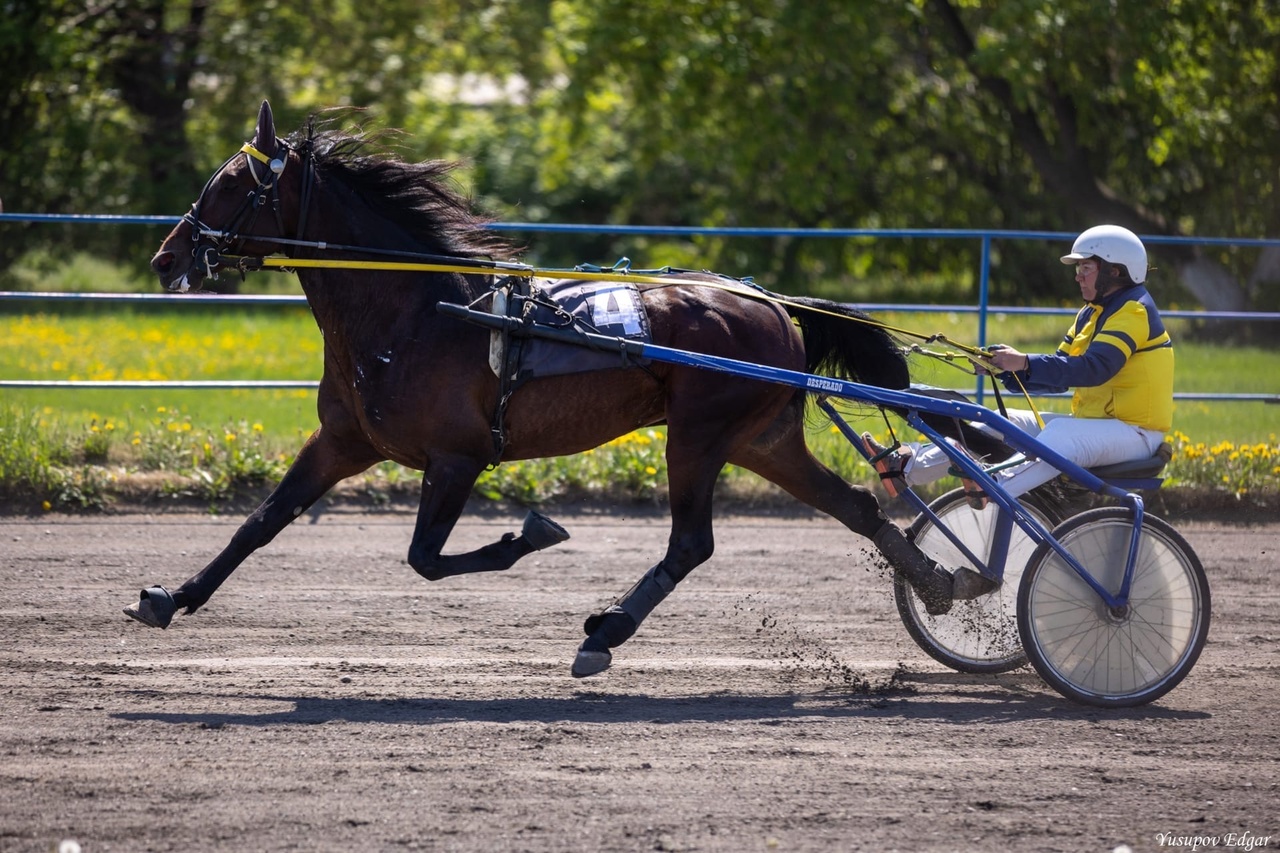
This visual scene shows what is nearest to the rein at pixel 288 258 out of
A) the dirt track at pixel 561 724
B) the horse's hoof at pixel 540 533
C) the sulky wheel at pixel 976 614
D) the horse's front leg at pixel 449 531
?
the sulky wheel at pixel 976 614

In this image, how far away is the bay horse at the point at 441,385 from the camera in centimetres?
548

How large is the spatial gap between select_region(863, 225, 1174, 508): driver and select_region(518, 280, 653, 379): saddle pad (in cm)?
143

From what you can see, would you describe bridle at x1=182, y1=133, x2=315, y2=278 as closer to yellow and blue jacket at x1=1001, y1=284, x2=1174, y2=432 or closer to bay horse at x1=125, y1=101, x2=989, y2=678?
bay horse at x1=125, y1=101, x2=989, y2=678

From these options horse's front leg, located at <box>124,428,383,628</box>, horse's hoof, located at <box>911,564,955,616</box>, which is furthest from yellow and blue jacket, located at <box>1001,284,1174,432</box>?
horse's front leg, located at <box>124,428,383,628</box>

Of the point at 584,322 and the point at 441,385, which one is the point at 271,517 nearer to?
the point at 441,385

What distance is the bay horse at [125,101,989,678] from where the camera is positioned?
5480 mm

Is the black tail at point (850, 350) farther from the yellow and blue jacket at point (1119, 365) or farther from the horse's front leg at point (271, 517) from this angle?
the horse's front leg at point (271, 517)

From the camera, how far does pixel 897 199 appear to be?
18516 millimetres

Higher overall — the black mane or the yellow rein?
the black mane

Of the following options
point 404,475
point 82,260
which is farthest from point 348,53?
point 404,475

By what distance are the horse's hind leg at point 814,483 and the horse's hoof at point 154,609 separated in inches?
92.4

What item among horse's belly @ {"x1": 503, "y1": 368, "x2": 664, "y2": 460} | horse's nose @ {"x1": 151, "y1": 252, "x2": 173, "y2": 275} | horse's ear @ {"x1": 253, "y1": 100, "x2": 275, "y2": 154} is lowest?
horse's belly @ {"x1": 503, "y1": 368, "x2": 664, "y2": 460}

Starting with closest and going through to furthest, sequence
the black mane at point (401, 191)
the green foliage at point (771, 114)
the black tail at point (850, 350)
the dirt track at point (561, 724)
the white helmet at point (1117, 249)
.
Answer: the dirt track at point (561, 724)
the white helmet at point (1117, 249)
the black mane at point (401, 191)
the black tail at point (850, 350)
the green foliage at point (771, 114)

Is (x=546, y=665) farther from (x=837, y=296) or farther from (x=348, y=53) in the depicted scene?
(x=348, y=53)
